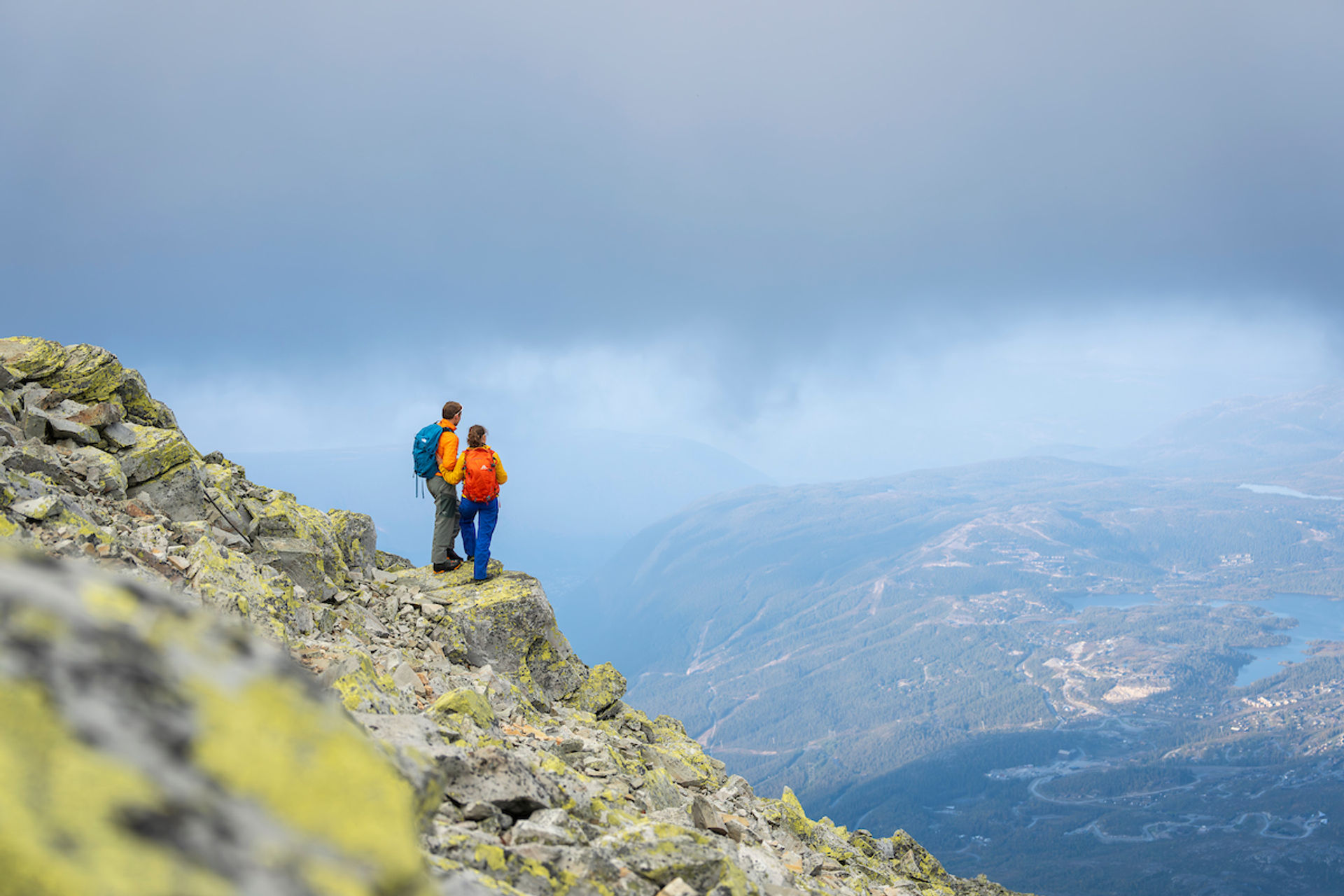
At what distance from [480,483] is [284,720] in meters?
15.2

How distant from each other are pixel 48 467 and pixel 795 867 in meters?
15.8

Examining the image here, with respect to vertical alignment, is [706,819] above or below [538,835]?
below

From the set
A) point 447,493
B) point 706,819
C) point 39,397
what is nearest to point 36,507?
point 39,397

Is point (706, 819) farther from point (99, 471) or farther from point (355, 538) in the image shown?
point (99, 471)

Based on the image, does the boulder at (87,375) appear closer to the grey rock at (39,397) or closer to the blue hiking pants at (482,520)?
the grey rock at (39,397)

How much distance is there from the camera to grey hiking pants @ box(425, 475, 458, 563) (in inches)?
750

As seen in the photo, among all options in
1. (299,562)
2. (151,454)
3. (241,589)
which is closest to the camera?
(241,589)

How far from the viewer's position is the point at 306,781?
2.88 m

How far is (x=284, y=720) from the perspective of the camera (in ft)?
9.85

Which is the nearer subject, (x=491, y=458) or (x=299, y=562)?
(x=299, y=562)

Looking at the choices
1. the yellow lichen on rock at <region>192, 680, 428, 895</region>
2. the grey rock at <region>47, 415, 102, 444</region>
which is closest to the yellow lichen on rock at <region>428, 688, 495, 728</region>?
the yellow lichen on rock at <region>192, 680, 428, 895</region>

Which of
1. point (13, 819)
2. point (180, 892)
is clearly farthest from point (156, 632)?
point (180, 892)

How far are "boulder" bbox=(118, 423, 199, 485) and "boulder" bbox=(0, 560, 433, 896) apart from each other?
49.7ft

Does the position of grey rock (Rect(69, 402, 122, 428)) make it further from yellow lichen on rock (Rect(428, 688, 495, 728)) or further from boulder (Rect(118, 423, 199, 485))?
yellow lichen on rock (Rect(428, 688, 495, 728))
